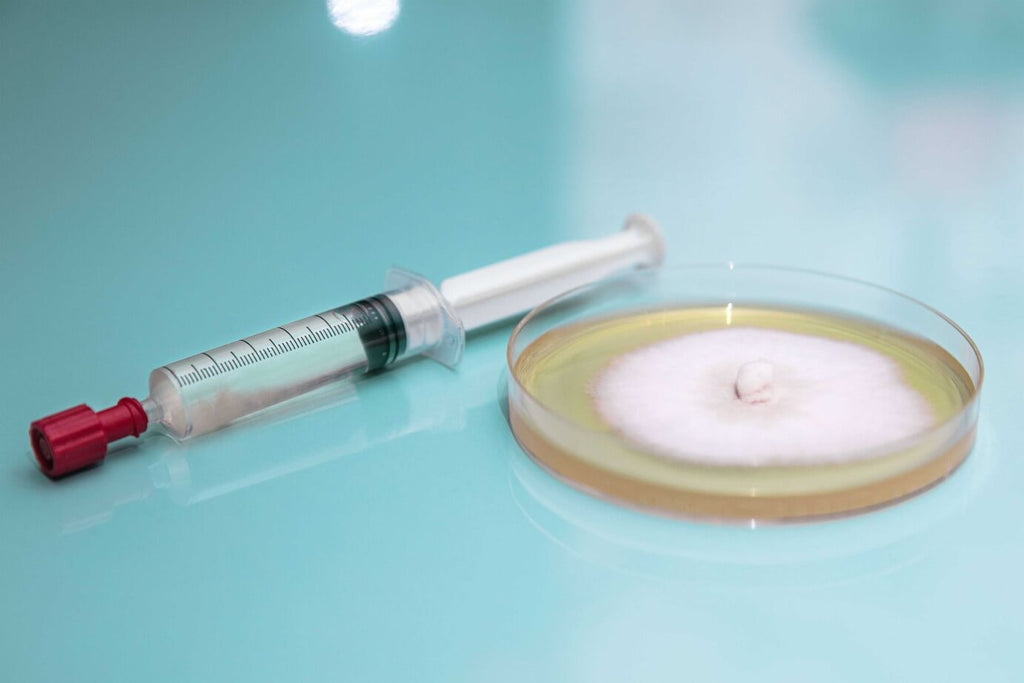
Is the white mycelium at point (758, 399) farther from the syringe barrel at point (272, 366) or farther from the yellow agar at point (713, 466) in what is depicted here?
the syringe barrel at point (272, 366)

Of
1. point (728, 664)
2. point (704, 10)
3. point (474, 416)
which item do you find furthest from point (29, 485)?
point (704, 10)

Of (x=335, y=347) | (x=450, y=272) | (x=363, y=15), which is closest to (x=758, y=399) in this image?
(x=335, y=347)

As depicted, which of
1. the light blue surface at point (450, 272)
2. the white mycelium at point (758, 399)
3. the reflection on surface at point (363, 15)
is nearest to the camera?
the light blue surface at point (450, 272)

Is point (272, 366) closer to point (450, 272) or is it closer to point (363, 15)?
point (450, 272)

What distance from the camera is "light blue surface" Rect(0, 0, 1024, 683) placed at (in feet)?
3.00

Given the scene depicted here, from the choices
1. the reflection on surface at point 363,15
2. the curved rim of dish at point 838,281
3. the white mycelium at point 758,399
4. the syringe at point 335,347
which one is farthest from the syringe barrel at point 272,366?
the reflection on surface at point 363,15

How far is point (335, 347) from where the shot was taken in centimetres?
125

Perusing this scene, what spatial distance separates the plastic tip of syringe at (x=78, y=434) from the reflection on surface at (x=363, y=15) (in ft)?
4.32

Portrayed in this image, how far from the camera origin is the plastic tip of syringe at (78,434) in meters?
1.08

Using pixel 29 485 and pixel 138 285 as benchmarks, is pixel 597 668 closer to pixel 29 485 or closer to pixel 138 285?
pixel 29 485

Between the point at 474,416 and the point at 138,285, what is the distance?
52 centimetres

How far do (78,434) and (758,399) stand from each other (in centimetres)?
62

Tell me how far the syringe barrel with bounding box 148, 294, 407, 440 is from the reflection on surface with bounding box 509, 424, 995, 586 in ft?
0.91

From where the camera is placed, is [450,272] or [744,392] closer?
[744,392]
